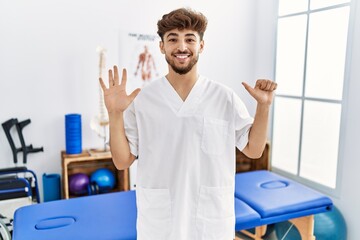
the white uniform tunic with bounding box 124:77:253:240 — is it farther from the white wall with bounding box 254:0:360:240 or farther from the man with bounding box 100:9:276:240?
Answer: the white wall with bounding box 254:0:360:240

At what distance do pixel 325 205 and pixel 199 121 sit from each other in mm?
1325

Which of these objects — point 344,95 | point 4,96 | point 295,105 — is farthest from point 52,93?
point 344,95

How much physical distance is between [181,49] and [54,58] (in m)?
1.93

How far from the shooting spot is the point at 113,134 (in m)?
1.22

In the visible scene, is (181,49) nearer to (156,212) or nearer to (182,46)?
(182,46)

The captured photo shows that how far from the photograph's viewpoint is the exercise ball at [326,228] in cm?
239

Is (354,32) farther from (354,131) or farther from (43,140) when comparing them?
(43,140)

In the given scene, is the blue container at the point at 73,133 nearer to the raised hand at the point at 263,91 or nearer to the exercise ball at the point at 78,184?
the exercise ball at the point at 78,184

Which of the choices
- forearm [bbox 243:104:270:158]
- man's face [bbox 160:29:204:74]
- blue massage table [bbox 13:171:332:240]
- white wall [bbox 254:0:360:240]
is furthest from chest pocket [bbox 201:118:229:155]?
white wall [bbox 254:0:360:240]

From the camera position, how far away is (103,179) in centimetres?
286

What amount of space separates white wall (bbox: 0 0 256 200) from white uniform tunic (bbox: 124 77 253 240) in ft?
5.87

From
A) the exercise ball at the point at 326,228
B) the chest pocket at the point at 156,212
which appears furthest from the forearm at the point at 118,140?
the exercise ball at the point at 326,228

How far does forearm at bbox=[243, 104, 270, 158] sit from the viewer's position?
126cm

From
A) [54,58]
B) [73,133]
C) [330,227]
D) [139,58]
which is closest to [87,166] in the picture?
[73,133]
